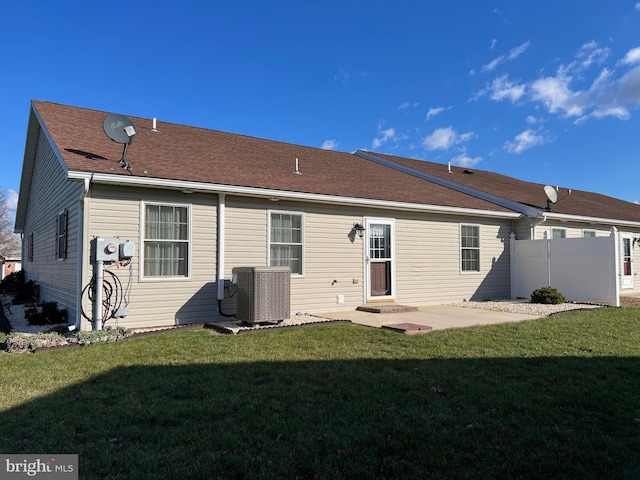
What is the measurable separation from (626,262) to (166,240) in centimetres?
1572

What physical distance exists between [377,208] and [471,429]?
7843 millimetres

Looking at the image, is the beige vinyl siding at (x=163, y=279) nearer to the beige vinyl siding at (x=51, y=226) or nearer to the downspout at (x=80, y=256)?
the downspout at (x=80, y=256)

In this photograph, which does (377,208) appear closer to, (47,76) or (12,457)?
(12,457)

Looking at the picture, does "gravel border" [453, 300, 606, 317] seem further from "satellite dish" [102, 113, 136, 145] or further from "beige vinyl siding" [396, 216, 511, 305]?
"satellite dish" [102, 113, 136, 145]

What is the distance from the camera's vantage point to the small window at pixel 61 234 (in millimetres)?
9109

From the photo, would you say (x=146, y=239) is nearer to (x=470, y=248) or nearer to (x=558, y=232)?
(x=470, y=248)

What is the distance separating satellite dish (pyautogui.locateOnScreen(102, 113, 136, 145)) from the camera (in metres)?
8.05

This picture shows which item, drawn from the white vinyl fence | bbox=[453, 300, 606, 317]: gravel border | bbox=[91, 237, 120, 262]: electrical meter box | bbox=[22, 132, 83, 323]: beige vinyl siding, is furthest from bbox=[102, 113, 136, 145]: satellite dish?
the white vinyl fence

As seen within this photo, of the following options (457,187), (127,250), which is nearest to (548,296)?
(457,187)

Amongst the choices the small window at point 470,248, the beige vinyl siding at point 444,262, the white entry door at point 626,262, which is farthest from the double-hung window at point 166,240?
the white entry door at point 626,262

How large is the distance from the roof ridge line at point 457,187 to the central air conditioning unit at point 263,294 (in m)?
8.64

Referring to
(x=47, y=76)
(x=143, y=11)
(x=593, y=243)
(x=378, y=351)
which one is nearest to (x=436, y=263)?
(x=593, y=243)

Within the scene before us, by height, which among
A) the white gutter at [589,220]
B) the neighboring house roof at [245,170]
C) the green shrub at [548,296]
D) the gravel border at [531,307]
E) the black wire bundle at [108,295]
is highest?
the neighboring house roof at [245,170]

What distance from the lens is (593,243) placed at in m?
11.8
